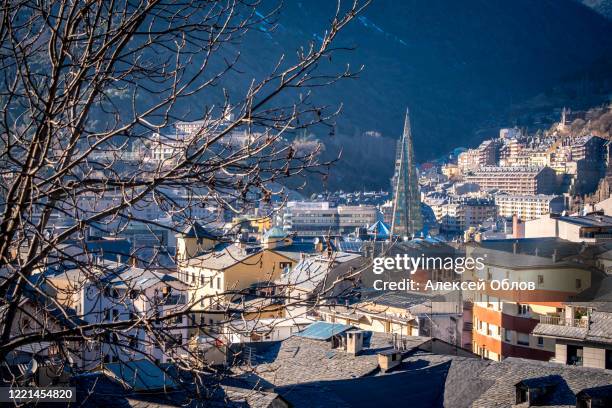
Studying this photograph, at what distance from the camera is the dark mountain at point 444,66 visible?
436 ft

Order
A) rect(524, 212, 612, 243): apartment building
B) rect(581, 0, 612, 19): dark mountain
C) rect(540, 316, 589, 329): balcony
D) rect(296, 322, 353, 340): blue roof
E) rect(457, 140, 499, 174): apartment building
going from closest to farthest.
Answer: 1. rect(540, 316, 589, 329): balcony
2. rect(296, 322, 353, 340): blue roof
3. rect(524, 212, 612, 243): apartment building
4. rect(457, 140, 499, 174): apartment building
5. rect(581, 0, 612, 19): dark mountain

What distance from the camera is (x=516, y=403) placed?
32.4ft

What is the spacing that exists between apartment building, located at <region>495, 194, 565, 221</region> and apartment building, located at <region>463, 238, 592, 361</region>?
6315 cm

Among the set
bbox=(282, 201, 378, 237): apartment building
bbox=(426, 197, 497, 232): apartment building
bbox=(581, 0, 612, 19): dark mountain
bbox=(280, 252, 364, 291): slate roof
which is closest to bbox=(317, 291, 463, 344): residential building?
bbox=(280, 252, 364, 291): slate roof

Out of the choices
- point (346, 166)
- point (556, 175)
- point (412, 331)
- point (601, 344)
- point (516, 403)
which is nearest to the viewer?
point (516, 403)

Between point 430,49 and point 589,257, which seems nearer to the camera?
point 589,257

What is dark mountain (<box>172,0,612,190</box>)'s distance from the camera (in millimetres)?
133000

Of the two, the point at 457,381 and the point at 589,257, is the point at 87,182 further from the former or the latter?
the point at 589,257

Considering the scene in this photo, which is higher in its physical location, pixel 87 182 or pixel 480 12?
pixel 480 12

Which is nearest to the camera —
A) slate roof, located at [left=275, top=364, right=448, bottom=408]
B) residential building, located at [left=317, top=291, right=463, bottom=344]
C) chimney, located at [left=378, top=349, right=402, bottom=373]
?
slate roof, located at [left=275, top=364, right=448, bottom=408]

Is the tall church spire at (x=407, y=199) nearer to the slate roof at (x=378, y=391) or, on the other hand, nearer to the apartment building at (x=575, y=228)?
the apartment building at (x=575, y=228)

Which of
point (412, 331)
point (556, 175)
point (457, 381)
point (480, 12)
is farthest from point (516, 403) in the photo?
point (480, 12)

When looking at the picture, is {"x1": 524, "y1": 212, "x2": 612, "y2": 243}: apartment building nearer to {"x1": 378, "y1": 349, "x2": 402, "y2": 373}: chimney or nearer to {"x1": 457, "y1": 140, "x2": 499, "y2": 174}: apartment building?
{"x1": 378, "y1": 349, "x2": 402, "y2": 373}: chimney

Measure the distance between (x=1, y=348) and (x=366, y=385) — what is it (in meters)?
8.54
